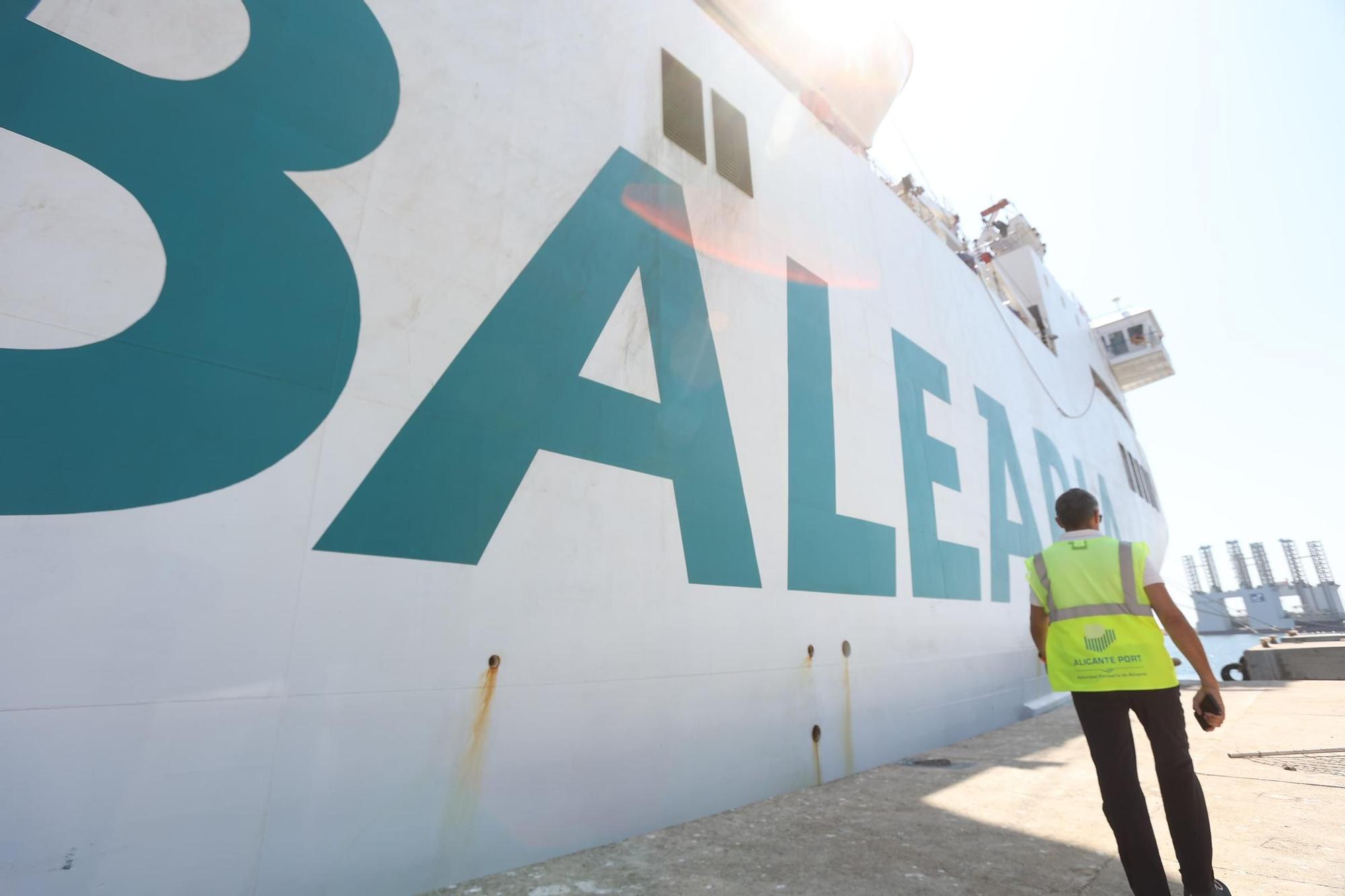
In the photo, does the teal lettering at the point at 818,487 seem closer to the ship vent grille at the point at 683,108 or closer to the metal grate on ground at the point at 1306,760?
the ship vent grille at the point at 683,108

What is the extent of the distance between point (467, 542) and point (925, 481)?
449 centimetres

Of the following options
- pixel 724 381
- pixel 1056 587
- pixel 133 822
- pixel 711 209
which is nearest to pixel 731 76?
pixel 711 209

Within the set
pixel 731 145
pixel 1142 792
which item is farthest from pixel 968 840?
pixel 731 145

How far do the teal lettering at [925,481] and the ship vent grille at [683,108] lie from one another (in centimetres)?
274

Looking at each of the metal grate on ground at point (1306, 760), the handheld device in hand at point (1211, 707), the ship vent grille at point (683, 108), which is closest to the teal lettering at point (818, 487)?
the ship vent grille at point (683, 108)

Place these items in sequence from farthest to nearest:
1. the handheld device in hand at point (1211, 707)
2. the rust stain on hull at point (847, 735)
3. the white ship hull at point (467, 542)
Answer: the rust stain on hull at point (847, 735) < the handheld device in hand at point (1211, 707) < the white ship hull at point (467, 542)

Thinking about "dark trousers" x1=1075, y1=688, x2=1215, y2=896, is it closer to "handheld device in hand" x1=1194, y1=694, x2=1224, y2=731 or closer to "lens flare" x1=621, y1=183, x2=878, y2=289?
"handheld device in hand" x1=1194, y1=694, x2=1224, y2=731

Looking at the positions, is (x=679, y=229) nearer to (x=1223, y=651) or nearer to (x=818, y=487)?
(x=818, y=487)

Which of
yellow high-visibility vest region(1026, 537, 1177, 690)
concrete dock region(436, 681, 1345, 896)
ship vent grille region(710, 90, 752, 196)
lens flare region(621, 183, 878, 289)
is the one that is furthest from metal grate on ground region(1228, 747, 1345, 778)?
ship vent grille region(710, 90, 752, 196)

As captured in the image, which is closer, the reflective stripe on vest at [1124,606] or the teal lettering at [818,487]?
the reflective stripe on vest at [1124,606]

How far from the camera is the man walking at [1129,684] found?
1.83 metres

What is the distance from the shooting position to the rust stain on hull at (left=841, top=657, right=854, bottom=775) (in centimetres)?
402

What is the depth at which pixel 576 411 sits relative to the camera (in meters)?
2.99

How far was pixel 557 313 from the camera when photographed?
3.04 m
